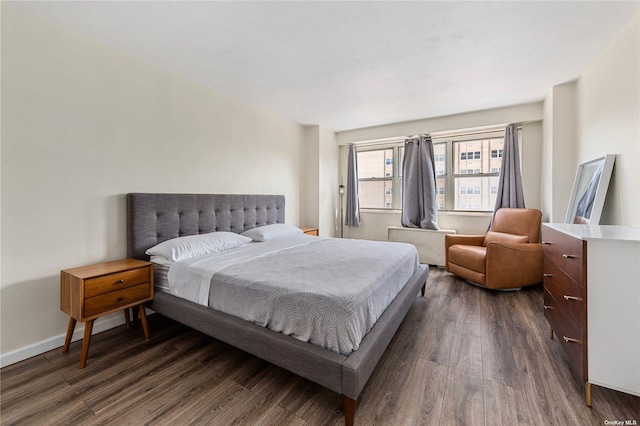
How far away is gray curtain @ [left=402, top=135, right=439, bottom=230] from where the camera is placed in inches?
174

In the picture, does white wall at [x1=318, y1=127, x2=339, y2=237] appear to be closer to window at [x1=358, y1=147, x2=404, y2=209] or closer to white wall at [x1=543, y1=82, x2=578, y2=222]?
window at [x1=358, y1=147, x2=404, y2=209]

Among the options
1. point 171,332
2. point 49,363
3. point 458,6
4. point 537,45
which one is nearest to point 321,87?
point 458,6

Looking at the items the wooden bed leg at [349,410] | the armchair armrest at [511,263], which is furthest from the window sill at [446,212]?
the wooden bed leg at [349,410]

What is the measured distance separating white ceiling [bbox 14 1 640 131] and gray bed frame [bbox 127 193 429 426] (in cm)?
136

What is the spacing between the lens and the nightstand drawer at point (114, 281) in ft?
6.01

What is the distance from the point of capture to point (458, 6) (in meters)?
1.80

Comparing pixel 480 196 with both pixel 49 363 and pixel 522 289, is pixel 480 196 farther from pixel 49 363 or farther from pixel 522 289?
pixel 49 363

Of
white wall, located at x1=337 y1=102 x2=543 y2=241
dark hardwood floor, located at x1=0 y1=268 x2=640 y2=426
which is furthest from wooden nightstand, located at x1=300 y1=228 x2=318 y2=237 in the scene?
dark hardwood floor, located at x1=0 y1=268 x2=640 y2=426

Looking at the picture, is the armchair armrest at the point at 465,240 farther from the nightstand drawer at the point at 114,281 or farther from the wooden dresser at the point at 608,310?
the nightstand drawer at the point at 114,281

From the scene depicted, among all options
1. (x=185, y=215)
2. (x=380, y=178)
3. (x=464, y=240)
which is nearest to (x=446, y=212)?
(x=464, y=240)

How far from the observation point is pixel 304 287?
1633 mm

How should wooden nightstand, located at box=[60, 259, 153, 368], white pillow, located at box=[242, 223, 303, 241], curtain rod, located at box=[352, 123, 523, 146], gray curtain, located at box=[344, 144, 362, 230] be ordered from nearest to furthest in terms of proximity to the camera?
wooden nightstand, located at box=[60, 259, 153, 368] < white pillow, located at box=[242, 223, 303, 241] < curtain rod, located at box=[352, 123, 523, 146] < gray curtain, located at box=[344, 144, 362, 230]

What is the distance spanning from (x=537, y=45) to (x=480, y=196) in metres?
2.47

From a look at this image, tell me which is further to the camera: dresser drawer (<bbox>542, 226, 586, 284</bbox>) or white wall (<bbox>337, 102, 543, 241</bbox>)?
white wall (<bbox>337, 102, 543, 241</bbox>)
